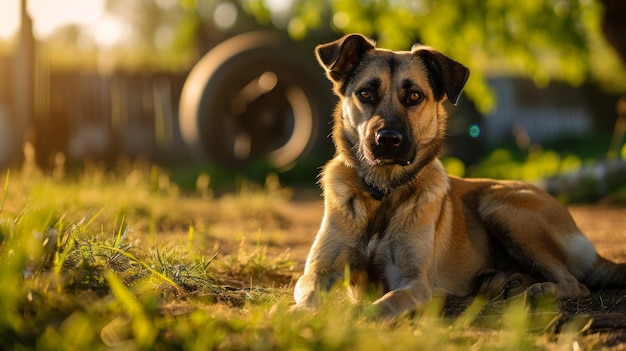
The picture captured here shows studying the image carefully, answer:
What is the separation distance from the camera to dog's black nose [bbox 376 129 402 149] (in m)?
4.21

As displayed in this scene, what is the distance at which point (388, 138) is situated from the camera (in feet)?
13.8

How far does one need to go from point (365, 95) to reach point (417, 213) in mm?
834

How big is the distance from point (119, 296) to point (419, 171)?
2.28m

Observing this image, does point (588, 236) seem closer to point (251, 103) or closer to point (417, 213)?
point (417, 213)

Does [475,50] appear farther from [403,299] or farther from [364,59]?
[403,299]

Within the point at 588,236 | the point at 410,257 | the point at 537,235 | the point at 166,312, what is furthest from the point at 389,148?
the point at 588,236

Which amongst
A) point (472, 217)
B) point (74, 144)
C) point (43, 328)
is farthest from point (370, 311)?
point (74, 144)

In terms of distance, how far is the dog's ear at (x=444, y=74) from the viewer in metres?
4.63

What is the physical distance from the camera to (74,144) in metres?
13.6

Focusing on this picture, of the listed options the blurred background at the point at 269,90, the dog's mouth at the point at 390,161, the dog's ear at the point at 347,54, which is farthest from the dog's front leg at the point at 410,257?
the blurred background at the point at 269,90

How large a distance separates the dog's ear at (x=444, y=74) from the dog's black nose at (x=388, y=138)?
1.81 ft

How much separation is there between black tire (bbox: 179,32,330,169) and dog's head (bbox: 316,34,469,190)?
665 cm

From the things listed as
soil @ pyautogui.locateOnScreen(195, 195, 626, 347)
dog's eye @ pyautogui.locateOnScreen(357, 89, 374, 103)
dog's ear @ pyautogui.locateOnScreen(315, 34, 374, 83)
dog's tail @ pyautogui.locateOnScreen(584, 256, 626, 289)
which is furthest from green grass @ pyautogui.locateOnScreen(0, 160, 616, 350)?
dog's ear @ pyautogui.locateOnScreen(315, 34, 374, 83)

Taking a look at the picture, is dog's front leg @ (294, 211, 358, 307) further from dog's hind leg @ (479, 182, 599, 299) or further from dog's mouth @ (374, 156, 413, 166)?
dog's hind leg @ (479, 182, 599, 299)
